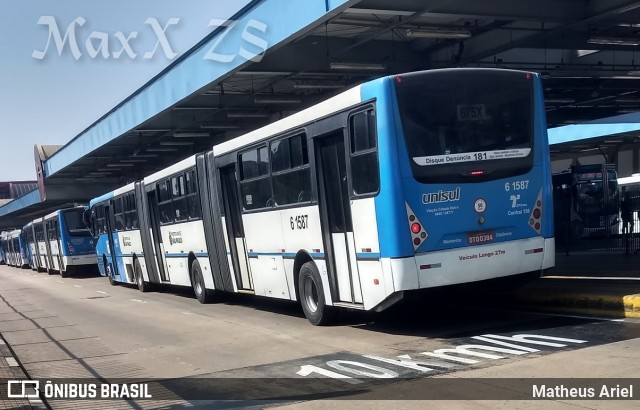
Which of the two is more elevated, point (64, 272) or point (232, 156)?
point (232, 156)

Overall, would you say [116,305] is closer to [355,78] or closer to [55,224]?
[355,78]

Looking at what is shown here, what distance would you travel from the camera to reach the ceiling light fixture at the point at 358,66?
18.1m

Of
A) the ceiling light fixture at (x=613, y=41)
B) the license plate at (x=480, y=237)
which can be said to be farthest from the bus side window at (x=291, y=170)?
the ceiling light fixture at (x=613, y=41)

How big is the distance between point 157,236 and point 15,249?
45.2 m

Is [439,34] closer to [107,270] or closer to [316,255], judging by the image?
[316,255]

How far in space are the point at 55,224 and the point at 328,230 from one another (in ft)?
96.9

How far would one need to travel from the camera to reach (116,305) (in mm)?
19234

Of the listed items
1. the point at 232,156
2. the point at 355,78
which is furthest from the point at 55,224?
the point at 232,156

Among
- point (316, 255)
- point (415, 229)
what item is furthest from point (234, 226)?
point (415, 229)

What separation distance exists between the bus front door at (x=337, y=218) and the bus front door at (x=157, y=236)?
10263 millimetres

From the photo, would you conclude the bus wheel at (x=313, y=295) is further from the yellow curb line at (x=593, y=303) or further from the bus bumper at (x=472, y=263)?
the yellow curb line at (x=593, y=303)

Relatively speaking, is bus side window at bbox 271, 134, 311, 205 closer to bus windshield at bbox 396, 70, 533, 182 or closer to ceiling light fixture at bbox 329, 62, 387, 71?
bus windshield at bbox 396, 70, 533, 182

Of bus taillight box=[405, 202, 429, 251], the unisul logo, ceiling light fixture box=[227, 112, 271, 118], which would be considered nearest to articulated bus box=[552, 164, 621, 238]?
ceiling light fixture box=[227, 112, 271, 118]

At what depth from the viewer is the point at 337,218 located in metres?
10.9
